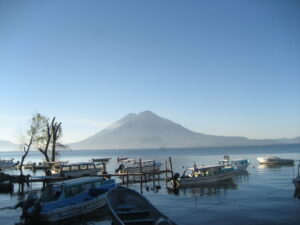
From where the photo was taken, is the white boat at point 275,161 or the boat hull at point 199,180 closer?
the boat hull at point 199,180

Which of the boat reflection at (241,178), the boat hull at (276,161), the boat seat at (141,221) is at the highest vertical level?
the boat seat at (141,221)

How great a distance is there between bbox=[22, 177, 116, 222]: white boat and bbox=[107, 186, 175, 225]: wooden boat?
1719 mm

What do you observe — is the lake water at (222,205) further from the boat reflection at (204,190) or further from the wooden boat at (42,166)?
the wooden boat at (42,166)

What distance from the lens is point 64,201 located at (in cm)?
2123

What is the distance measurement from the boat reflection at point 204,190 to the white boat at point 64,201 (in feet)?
36.2

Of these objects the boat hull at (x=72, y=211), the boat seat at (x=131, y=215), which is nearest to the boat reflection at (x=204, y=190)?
the boat hull at (x=72, y=211)

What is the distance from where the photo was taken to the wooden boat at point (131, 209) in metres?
16.3

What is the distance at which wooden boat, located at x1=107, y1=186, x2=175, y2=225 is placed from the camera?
1634 centimetres

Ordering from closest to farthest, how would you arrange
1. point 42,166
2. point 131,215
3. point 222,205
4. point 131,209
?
point 131,215
point 131,209
point 222,205
point 42,166

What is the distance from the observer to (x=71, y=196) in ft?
71.5

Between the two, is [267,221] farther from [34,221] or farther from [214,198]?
[34,221]

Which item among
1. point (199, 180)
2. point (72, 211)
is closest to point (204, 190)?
point (199, 180)

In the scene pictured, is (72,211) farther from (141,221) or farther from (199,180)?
(199,180)

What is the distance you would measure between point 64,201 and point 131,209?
544 centimetres
